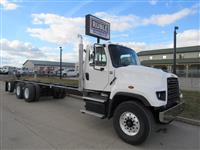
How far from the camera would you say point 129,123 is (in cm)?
486

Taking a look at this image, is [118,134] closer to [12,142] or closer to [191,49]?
[12,142]

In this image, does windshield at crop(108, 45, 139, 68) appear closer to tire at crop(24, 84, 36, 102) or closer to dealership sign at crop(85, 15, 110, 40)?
dealership sign at crop(85, 15, 110, 40)

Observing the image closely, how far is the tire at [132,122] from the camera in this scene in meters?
4.54

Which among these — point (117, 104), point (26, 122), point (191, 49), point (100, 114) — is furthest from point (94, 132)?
point (191, 49)

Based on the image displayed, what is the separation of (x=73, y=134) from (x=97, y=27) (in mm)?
6518

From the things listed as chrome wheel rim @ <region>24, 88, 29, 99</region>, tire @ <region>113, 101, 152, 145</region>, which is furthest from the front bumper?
chrome wheel rim @ <region>24, 88, 29, 99</region>

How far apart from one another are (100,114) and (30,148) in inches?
83.7

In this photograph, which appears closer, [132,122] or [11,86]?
[132,122]

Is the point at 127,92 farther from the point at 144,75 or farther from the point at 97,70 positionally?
the point at 97,70

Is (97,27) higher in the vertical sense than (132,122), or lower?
higher

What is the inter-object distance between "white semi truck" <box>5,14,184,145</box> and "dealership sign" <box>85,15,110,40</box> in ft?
11.5

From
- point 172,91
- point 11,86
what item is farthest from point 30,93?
point 172,91

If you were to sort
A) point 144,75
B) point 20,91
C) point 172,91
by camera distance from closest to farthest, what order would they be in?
1. point 144,75
2. point 172,91
3. point 20,91

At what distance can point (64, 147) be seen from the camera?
4.42 meters
